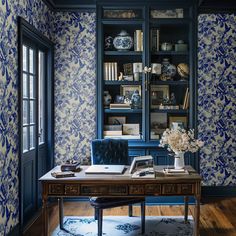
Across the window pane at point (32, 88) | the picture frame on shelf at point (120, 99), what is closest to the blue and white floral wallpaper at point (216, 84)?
the picture frame on shelf at point (120, 99)

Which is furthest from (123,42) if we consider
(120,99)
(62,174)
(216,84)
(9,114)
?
(62,174)

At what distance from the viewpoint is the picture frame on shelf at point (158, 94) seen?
16.8ft

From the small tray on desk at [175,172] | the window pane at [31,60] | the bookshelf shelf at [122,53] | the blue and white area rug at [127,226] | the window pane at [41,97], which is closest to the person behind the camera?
the small tray on desk at [175,172]

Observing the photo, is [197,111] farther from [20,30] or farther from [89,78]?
[20,30]

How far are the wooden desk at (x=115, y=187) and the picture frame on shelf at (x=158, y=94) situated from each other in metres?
1.98

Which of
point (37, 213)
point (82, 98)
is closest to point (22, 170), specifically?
point (37, 213)

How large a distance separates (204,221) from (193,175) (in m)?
1.08

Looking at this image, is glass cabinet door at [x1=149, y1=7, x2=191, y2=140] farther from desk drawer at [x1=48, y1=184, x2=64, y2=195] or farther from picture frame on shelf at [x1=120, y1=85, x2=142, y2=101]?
desk drawer at [x1=48, y1=184, x2=64, y2=195]

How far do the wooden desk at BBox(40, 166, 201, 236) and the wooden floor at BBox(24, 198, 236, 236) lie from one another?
78cm

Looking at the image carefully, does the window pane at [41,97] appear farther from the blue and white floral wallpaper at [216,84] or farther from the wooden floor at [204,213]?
the blue and white floral wallpaper at [216,84]

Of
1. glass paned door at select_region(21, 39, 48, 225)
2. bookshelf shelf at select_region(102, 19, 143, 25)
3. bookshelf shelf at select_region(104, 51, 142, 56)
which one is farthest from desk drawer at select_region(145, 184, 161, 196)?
bookshelf shelf at select_region(102, 19, 143, 25)

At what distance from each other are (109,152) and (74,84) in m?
1.41

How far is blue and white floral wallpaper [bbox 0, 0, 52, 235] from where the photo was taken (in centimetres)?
323

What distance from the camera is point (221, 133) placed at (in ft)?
16.9
